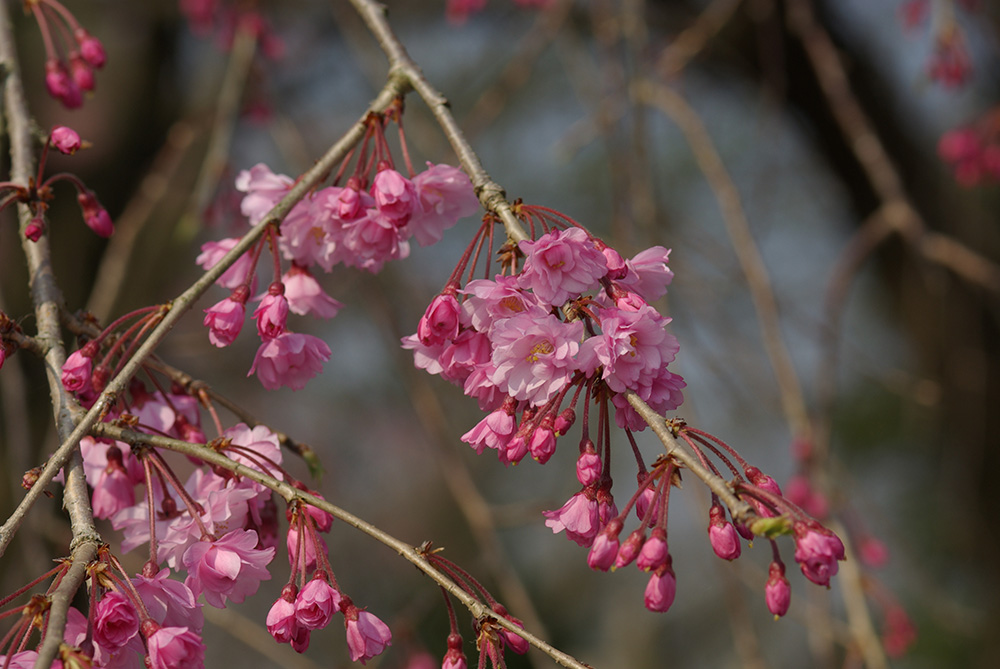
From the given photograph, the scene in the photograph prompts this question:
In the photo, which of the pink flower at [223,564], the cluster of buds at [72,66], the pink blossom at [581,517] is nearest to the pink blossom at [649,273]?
the pink blossom at [581,517]

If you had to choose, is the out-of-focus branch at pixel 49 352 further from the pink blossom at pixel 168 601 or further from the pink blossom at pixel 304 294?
the pink blossom at pixel 304 294

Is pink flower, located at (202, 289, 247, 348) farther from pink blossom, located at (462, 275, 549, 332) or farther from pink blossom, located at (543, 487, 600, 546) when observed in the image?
pink blossom, located at (543, 487, 600, 546)

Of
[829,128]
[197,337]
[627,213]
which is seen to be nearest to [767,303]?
[627,213]

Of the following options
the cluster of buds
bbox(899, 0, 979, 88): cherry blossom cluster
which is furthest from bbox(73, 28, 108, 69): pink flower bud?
bbox(899, 0, 979, 88): cherry blossom cluster

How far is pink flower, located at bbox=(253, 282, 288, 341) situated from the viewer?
1.25 m

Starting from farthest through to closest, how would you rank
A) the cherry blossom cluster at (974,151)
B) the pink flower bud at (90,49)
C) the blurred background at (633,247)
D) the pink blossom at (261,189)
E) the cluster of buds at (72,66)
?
1. the cherry blossom cluster at (974,151)
2. the blurred background at (633,247)
3. the pink flower bud at (90,49)
4. the cluster of buds at (72,66)
5. the pink blossom at (261,189)

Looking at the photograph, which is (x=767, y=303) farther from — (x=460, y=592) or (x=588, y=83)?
(x=460, y=592)

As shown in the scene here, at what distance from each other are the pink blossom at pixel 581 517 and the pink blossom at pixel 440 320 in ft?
0.88

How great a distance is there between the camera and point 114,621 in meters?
0.92

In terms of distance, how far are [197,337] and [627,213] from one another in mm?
1562

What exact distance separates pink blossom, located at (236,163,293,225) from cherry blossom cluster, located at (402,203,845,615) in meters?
0.52

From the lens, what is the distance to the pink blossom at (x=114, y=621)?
2.98 feet

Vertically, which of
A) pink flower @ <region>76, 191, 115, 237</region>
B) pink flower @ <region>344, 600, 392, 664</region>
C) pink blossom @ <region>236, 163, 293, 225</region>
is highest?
pink flower @ <region>76, 191, 115, 237</region>

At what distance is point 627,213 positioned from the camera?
2941 mm
